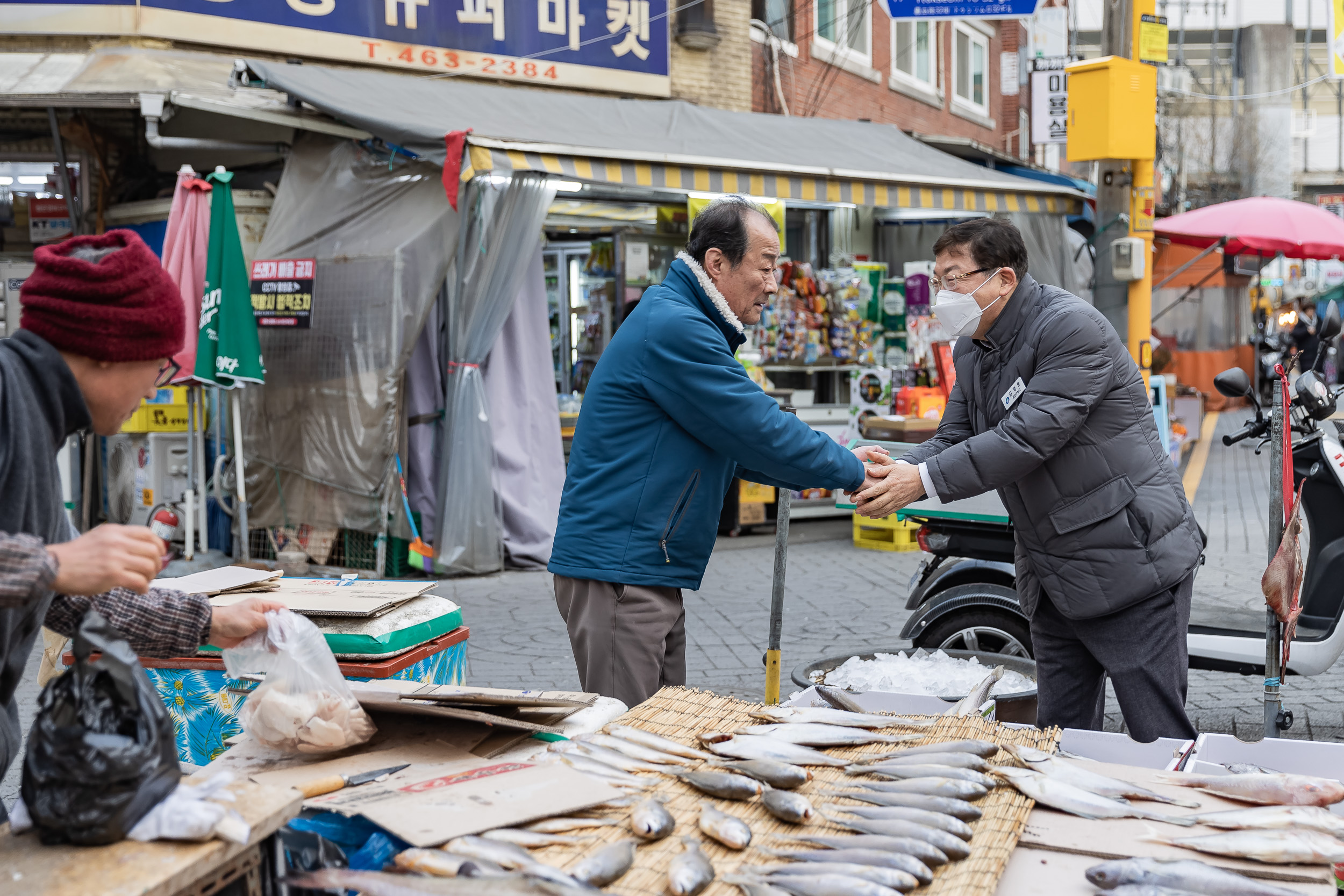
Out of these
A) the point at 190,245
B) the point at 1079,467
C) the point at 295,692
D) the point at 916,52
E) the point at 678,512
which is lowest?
the point at 295,692

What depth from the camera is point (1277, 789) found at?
245 centimetres

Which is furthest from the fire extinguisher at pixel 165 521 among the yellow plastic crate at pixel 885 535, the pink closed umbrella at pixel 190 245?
the yellow plastic crate at pixel 885 535

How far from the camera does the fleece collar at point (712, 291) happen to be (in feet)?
11.7

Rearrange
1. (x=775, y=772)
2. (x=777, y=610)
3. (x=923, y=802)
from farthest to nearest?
1. (x=777, y=610)
2. (x=775, y=772)
3. (x=923, y=802)

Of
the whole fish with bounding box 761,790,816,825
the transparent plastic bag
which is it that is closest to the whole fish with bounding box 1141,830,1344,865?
the whole fish with bounding box 761,790,816,825

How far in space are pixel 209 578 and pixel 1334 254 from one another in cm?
1431

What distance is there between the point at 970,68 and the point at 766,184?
11.8 m

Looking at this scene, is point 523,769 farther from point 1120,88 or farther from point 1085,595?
point 1120,88

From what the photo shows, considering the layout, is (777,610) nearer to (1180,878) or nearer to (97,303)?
(1180,878)

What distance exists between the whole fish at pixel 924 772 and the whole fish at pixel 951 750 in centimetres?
6

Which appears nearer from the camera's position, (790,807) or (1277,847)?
(1277,847)

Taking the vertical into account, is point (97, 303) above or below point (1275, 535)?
above

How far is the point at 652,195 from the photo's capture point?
11383 mm

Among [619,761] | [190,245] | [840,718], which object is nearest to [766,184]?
[190,245]
